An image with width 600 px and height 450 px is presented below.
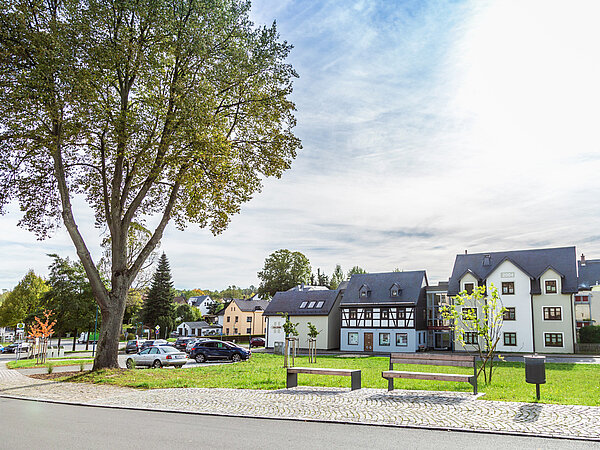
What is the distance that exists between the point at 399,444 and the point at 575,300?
44.8 metres

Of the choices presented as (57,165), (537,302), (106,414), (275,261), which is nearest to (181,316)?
(275,261)

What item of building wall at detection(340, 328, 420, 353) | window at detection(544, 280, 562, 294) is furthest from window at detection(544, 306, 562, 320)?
building wall at detection(340, 328, 420, 353)

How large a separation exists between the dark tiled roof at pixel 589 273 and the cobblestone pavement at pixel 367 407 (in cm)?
4699

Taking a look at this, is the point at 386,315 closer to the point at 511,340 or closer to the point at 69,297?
the point at 511,340

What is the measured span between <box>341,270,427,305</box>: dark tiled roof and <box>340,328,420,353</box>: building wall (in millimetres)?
2950

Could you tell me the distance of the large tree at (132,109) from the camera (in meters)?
15.7

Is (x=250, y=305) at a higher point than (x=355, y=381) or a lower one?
higher

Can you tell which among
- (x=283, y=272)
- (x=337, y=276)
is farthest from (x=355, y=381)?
(x=337, y=276)

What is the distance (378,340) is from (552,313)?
16.3 meters

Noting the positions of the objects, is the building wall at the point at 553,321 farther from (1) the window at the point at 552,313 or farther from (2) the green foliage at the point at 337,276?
(2) the green foliage at the point at 337,276

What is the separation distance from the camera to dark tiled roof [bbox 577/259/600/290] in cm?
5062

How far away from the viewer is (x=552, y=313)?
42.4 metres

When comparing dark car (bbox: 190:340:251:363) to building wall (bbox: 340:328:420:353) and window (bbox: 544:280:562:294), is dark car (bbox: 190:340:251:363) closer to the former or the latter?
building wall (bbox: 340:328:420:353)

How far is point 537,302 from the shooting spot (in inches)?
1705
